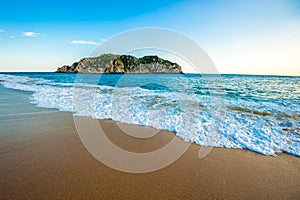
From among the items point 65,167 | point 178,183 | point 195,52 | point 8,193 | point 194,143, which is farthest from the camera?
point 195,52

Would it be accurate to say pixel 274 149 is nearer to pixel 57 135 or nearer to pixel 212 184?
pixel 212 184

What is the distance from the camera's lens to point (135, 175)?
2785 mm

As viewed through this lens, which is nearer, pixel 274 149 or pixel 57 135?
pixel 274 149

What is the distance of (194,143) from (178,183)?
173cm

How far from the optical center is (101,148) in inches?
146

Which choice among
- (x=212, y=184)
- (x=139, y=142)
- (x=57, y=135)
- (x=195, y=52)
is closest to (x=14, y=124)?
(x=57, y=135)

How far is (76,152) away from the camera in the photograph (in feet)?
11.5

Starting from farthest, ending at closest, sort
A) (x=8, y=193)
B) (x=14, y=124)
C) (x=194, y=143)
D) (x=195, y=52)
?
1. (x=195, y=52)
2. (x=14, y=124)
3. (x=194, y=143)
4. (x=8, y=193)

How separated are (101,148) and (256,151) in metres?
3.39

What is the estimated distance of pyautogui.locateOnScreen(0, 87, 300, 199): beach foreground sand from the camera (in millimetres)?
2344

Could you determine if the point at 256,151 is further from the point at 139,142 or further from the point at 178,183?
the point at 139,142

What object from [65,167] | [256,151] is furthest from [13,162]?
[256,151]

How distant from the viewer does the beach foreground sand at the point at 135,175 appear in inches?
92.3

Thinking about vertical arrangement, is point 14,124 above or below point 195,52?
below
